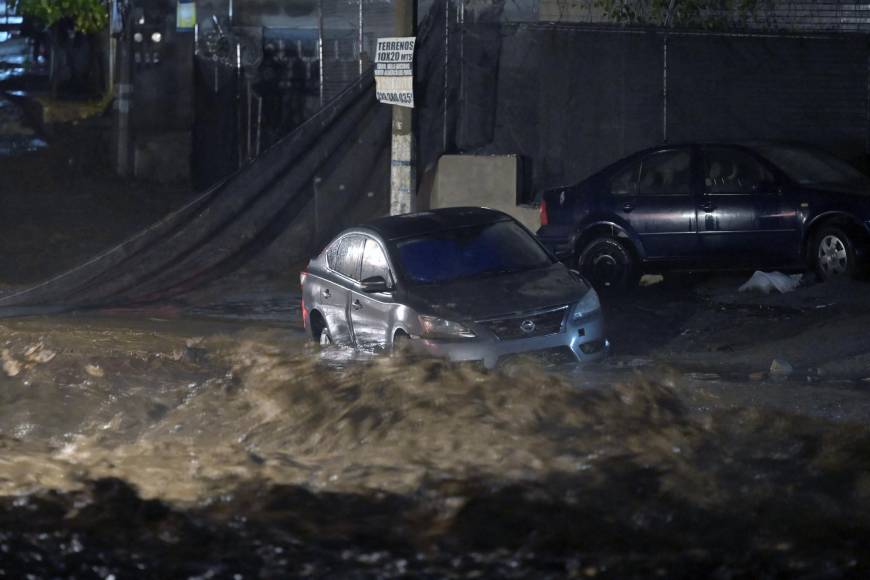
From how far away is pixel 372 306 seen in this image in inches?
434

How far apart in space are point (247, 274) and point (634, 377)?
24.0 feet

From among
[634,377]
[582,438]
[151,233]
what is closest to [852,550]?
[582,438]

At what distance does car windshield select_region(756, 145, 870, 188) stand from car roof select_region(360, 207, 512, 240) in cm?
384

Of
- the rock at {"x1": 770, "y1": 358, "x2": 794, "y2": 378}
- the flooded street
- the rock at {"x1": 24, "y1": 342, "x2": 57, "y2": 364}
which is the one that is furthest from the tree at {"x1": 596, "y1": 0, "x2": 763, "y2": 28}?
the rock at {"x1": 24, "y1": 342, "x2": 57, "y2": 364}

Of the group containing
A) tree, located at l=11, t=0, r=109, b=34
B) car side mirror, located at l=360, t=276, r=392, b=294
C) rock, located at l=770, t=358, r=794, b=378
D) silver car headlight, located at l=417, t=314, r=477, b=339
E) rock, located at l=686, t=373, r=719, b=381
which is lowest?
rock, located at l=686, t=373, r=719, b=381

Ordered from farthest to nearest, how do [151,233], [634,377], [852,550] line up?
[151,233], [634,377], [852,550]

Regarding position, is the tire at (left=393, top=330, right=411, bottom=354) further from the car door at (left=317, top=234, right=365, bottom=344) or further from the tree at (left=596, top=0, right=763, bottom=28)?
the tree at (left=596, top=0, right=763, bottom=28)

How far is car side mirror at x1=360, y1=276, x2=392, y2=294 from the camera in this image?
11.0m

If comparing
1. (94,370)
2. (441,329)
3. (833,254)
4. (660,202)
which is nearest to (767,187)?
(833,254)

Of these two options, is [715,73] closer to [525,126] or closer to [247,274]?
[525,126]

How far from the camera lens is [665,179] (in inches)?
580

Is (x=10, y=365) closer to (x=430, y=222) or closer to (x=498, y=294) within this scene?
(x=430, y=222)

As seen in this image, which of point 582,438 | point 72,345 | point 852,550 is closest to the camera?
point 852,550

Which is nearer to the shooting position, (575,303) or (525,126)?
(575,303)
